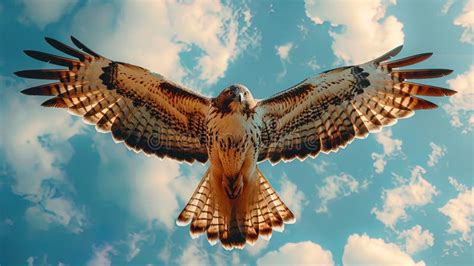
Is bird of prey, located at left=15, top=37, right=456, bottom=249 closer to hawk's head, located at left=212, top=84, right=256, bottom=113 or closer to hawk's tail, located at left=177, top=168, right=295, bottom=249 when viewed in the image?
hawk's tail, located at left=177, top=168, right=295, bottom=249

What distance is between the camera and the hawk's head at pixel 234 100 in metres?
6.39

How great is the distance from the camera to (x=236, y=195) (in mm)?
7320

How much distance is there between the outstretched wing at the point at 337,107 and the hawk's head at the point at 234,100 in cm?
60

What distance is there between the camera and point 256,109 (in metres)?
7.00

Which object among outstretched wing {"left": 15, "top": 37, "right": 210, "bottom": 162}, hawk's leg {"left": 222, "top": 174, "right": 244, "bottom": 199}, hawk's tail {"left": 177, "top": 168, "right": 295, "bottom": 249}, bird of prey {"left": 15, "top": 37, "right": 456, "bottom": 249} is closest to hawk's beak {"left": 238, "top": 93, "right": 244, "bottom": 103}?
bird of prey {"left": 15, "top": 37, "right": 456, "bottom": 249}

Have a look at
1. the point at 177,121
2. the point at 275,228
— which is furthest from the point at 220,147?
the point at 275,228

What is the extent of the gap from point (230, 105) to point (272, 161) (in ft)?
5.66

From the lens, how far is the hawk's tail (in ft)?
24.4

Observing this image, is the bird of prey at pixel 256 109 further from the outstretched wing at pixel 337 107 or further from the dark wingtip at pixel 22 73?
the dark wingtip at pixel 22 73

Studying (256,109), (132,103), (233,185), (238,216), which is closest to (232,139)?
(256,109)

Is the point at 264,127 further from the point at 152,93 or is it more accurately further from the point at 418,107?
the point at 418,107

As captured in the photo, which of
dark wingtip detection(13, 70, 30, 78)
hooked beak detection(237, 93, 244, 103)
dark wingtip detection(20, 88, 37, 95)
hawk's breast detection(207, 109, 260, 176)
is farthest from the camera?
dark wingtip detection(20, 88, 37, 95)

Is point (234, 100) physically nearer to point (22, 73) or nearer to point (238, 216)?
point (238, 216)

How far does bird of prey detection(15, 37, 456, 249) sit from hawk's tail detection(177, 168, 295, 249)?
0.02 meters
